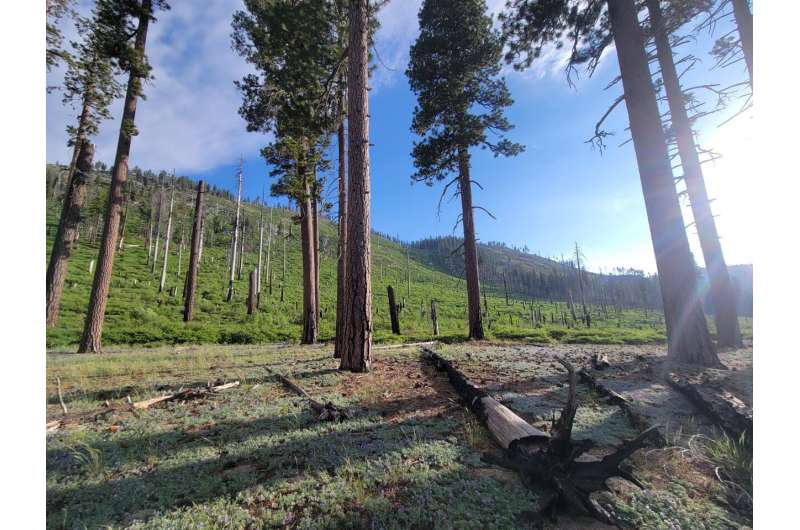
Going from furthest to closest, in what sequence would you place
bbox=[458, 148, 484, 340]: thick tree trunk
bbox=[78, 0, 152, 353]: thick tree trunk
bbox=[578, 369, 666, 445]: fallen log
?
bbox=[458, 148, 484, 340]: thick tree trunk, bbox=[78, 0, 152, 353]: thick tree trunk, bbox=[578, 369, 666, 445]: fallen log

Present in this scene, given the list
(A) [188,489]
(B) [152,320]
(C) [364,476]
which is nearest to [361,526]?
(C) [364,476]

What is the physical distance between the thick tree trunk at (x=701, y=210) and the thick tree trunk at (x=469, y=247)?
6441 millimetres

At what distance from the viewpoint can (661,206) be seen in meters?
6.05

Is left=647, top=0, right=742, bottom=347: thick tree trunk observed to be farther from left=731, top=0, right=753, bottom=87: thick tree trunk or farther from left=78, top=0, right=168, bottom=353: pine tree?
left=78, top=0, right=168, bottom=353: pine tree

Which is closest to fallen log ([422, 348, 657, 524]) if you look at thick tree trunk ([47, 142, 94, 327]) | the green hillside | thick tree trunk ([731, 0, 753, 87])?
the green hillside

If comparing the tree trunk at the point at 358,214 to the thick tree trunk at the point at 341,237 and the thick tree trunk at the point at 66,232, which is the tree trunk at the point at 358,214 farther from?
the thick tree trunk at the point at 66,232

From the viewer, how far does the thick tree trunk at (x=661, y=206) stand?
18.9 feet

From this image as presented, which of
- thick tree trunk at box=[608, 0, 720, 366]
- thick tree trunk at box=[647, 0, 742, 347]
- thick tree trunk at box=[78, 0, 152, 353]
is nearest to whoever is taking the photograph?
thick tree trunk at box=[608, 0, 720, 366]

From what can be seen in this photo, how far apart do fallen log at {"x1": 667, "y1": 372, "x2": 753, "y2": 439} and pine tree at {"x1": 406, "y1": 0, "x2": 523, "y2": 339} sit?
300 inches

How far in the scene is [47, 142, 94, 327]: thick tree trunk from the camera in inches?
415

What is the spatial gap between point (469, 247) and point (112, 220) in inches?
485

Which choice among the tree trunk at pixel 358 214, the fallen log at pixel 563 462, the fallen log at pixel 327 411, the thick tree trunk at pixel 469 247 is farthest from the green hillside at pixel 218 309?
the fallen log at pixel 563 462
